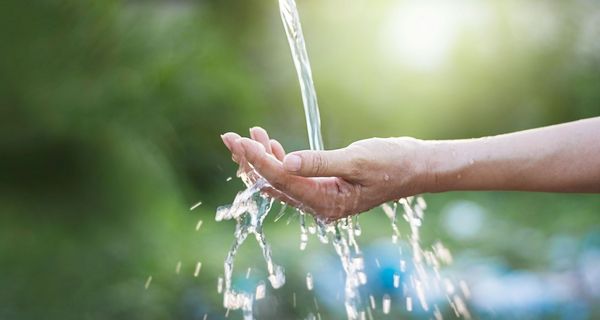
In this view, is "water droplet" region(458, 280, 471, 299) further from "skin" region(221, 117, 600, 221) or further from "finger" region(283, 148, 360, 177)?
"finger" region(283, 148, 360, 177)

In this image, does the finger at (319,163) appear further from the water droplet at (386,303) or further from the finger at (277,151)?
the water droplet at (386,303)

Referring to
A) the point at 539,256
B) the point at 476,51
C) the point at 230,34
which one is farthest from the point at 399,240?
the point at 476,51

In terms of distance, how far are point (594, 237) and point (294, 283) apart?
1865 mm

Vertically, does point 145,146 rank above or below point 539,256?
above

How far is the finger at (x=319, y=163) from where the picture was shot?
1.73 metres

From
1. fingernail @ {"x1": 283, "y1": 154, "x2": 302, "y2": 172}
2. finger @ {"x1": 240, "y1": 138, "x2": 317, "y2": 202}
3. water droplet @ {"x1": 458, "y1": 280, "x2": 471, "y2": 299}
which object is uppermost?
water droplet @ {"x1": 458, "y1": 280, "x2": 471, "y2": 299}

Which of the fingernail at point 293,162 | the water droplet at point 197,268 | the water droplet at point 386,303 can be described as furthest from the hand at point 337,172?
the water droplet at point 197,268

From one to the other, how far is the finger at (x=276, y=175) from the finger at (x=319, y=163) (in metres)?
0.04

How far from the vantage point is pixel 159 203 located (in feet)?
18.4

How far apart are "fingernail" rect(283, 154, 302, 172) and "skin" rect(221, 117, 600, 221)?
0.07 m

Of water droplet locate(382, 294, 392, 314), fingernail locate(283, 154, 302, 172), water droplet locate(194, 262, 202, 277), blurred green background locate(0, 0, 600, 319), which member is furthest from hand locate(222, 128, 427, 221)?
A: water droplet locate(194, 262, 202, 277)

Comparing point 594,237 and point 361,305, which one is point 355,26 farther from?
point 361,305

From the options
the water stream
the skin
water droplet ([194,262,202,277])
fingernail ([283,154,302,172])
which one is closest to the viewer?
fingernail ([283,154,302,172])

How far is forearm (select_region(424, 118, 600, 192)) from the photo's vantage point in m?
1.95
